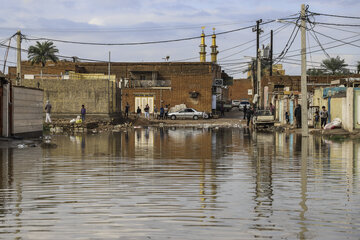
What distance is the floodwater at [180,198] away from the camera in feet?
23.6

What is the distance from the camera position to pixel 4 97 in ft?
84.8

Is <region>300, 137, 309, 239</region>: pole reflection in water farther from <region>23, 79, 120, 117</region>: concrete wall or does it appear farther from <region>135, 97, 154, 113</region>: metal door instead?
<region>135, 97, 154, 113</region>: metal door

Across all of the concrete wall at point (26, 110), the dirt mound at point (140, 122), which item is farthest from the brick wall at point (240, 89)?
the concrete wall at point (26, 110)

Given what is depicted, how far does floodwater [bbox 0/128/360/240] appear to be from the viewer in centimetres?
720

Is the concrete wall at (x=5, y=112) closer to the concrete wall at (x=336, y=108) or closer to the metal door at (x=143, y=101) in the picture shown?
the concrete wall at (x=336, y=108)

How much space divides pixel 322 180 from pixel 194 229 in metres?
5.73

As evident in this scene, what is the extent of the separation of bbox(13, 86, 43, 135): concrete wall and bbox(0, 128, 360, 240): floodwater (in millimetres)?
10246

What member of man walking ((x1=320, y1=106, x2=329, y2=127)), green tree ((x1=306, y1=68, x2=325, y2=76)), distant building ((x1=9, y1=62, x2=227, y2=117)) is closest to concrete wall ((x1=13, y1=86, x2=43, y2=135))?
man walking ((x1=320, y1=106, x2=329, y2=127))

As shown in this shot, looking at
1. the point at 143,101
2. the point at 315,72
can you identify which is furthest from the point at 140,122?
the point at 315,72

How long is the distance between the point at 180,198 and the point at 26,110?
67.2 feet

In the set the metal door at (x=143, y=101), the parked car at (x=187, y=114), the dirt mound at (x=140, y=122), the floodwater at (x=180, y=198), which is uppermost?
the metal door at (x=143, y=101)

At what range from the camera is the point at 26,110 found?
2859 cm

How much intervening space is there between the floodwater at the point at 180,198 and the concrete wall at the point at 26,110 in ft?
33.6

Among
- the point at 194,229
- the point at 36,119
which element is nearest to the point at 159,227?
the point at 194,229
